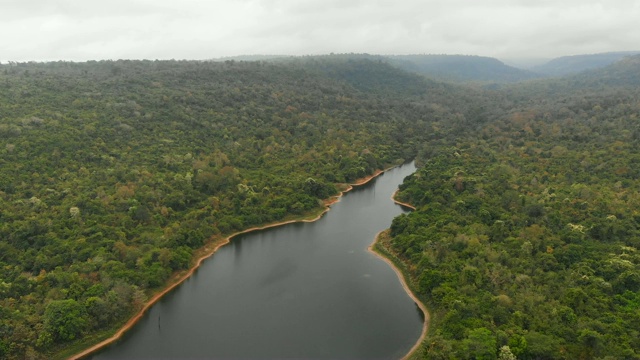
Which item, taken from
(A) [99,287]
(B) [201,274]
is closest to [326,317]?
(B) [201,274]

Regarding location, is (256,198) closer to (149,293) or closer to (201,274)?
(201,274)

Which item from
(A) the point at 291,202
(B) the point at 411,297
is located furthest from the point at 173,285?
(A) the point at 291,202

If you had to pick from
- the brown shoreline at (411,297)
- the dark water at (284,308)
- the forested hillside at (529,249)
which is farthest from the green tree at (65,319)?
the forested hillside at (529,249)

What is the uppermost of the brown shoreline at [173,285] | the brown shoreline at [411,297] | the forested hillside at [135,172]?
the forested hillside at [135,172]

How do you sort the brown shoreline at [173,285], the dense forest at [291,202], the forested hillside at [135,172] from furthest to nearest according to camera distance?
1. the forested hillside at [135,172]
2. the brown shoreline at [173,285]
3. the dense forest at [291,202]

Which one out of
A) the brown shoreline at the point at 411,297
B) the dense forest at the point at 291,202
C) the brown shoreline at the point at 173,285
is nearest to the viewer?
the dense forest at the point at 291,202

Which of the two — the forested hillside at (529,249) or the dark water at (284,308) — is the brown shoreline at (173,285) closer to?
the dark water at (284,308)
